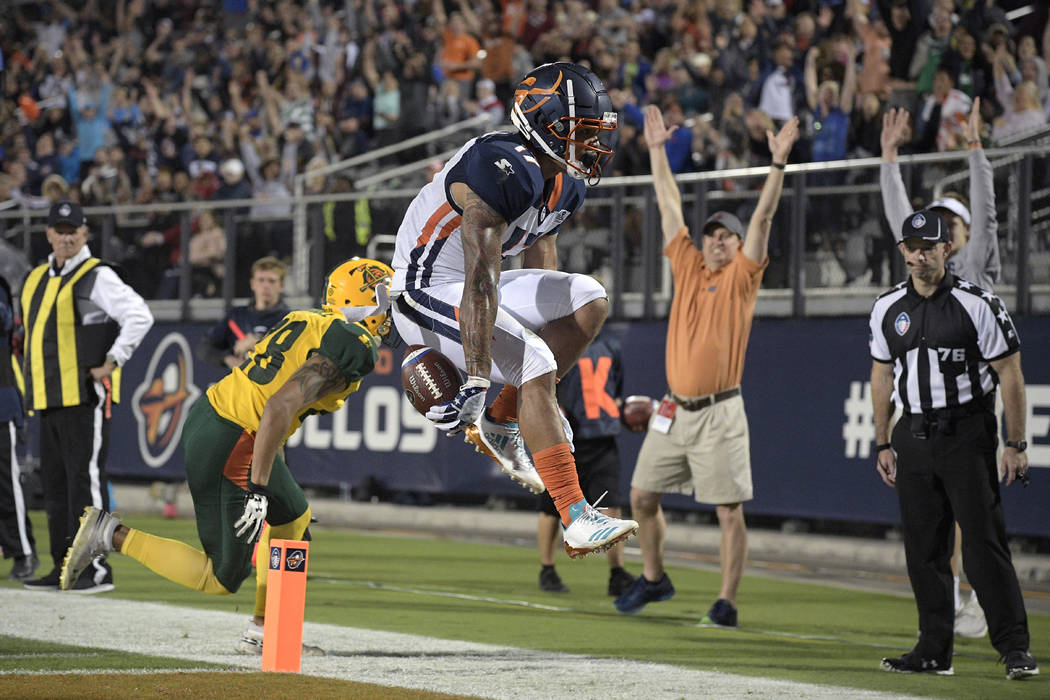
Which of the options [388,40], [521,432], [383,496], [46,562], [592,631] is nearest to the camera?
[521,432]

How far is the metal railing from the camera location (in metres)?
12.3

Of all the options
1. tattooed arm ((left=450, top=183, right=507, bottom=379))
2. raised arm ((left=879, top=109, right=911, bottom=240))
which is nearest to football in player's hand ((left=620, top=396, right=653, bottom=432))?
raised arm ((left=879, top=109, right=911, bottom=240))

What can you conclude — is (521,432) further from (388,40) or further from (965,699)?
(388,40)

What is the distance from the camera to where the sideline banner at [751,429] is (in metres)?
12.9

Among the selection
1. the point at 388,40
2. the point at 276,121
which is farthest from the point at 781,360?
the point at 276,121

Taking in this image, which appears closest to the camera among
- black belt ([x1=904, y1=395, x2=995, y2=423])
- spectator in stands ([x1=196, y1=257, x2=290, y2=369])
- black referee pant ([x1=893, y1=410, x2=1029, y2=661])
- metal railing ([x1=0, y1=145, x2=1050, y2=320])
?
black referee pant ([x1=893, y1=410, x2=1029, y2=661])

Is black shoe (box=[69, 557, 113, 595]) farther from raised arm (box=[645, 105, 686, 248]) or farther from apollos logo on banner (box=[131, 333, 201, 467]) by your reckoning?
apollos logo on banner (box=[131, 333, 201, 467])

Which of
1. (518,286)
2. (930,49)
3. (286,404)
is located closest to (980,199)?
(518,286)

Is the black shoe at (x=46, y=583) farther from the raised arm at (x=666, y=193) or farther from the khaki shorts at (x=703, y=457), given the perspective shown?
the raised arm at (x=666, y=193)

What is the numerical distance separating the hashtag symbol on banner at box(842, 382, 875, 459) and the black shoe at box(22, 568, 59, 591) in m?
6.76

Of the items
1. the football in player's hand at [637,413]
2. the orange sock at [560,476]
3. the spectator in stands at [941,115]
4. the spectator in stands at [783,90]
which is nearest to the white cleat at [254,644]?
the orange sock at [560,476]

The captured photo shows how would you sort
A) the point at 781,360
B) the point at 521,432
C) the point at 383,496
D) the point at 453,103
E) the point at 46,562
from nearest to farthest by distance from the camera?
the point at 521,432, the point at 46,562, the point at 781,360, the point at 383,496, the point at 453,103

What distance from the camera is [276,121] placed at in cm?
2131

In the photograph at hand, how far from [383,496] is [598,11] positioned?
688 cm
